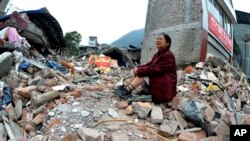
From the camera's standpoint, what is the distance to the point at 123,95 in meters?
4.84

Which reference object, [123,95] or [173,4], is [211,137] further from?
[173,4]

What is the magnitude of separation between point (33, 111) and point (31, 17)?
21.0 ft

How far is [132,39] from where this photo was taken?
21.5 m

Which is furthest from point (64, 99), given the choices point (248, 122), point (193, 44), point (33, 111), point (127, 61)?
point (127, 61)

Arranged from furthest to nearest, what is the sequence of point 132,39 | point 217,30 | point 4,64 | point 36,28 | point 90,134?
1. point 132,39
2. point 217,30
3. point 36,28
4. point 4,64
5. point 90,134

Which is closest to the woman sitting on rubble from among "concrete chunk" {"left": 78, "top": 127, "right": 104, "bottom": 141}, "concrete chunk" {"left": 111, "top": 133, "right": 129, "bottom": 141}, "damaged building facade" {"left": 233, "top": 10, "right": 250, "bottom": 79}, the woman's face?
the woman's face

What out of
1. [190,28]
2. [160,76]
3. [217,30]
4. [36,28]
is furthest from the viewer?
[217,30]

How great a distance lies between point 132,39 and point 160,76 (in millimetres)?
17014

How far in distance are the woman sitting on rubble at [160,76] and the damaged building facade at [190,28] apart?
4858mm

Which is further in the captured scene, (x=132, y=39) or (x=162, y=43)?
(x=132, y=39)

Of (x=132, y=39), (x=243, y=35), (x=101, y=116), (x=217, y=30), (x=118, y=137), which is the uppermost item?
(x=243, y=35)

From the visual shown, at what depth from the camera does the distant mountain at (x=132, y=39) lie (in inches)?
801

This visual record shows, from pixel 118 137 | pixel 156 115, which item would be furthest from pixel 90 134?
pixel 156 115

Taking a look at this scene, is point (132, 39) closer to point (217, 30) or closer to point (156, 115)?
point (217, 30)
